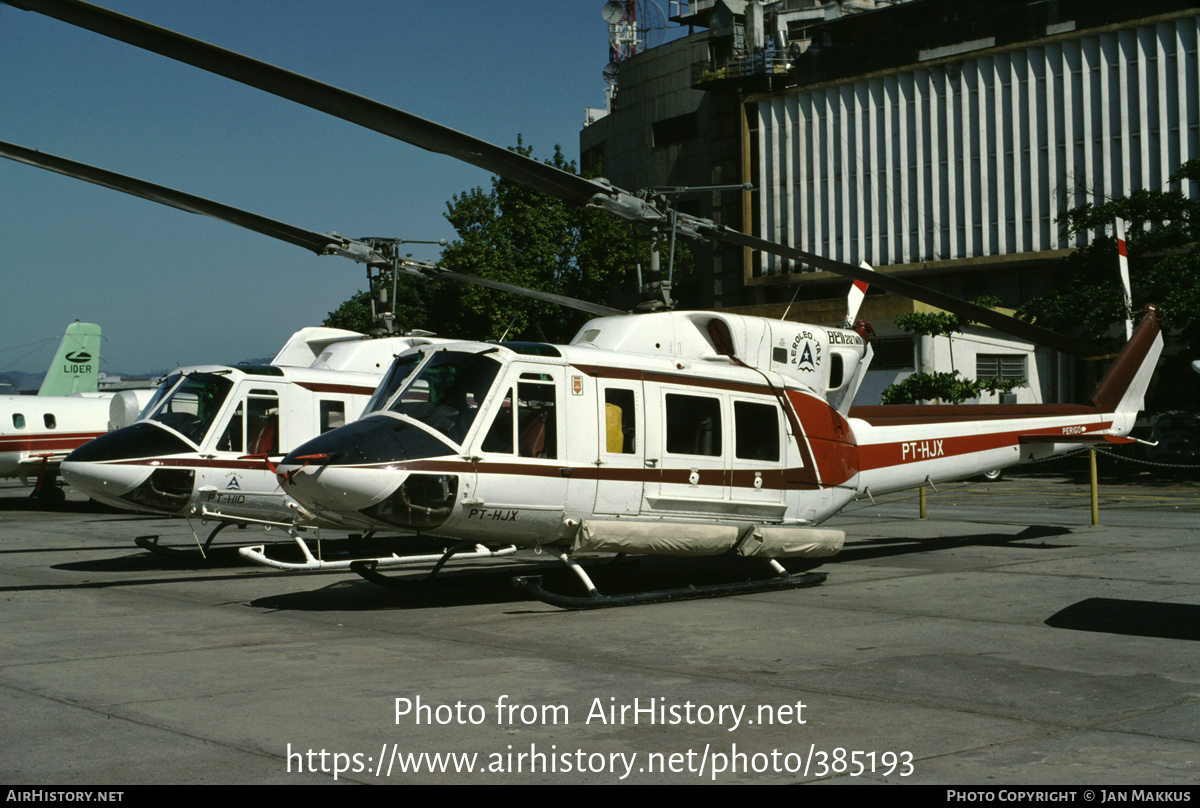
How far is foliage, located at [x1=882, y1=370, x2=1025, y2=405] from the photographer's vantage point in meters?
33.1

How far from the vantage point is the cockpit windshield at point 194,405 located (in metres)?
13.4

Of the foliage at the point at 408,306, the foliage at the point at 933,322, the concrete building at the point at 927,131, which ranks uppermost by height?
the concrete building at the point at 927,131

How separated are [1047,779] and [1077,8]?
44839 millimetres

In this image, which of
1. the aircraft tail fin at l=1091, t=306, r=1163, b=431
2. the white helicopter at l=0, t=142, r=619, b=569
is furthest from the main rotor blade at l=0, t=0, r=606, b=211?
the aircraft tail fin at l=1091, t=306, r=1163, b=431

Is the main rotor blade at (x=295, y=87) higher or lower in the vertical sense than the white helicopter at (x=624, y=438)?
higher

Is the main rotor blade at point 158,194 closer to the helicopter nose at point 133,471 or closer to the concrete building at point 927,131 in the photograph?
the helicopter nose at point 133,471

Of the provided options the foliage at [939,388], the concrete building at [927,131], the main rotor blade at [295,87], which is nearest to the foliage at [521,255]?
the concrete building at [927,131]

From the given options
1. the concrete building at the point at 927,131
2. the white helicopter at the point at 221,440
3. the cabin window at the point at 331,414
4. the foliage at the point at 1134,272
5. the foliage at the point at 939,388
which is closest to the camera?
the white helicopter at the point at 221,440

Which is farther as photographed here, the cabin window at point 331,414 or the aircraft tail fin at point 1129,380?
the aircraft tail fin at point 1129,380

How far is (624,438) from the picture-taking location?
10.9 metres

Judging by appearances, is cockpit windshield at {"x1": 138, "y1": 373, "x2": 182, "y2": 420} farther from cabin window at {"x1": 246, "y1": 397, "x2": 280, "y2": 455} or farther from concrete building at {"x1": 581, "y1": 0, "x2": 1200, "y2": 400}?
concrete building at {"x1": 581, "y1": 0, "x2": 1200, "y2": 400}

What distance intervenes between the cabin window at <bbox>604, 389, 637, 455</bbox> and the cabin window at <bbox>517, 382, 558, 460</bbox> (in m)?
0.60

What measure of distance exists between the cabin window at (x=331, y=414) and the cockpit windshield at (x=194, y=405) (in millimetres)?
1259

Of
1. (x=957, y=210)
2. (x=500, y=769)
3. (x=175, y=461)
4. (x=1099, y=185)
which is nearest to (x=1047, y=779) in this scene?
(x=500, y=769)
